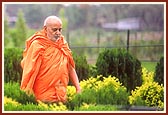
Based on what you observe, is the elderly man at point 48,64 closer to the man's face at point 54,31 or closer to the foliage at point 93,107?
the man's face at point 54,31

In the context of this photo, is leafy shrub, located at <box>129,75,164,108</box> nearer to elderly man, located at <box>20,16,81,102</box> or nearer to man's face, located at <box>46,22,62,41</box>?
elderly man, located at <box>20,16,81,102</box>

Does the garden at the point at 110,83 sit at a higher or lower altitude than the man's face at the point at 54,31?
lower

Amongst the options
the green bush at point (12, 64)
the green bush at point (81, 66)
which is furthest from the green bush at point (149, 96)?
the green bush at point (12, 64)

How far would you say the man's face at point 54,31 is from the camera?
8445 millimetres

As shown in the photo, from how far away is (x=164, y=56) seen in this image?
8508 mm

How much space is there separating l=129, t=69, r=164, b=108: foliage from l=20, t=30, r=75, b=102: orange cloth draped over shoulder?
2.25 ft

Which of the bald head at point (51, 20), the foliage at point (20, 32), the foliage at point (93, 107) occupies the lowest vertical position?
the foliage at point (93, 107)

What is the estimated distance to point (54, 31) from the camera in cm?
845

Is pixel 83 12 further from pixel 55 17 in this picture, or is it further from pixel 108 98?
pixel 108 98

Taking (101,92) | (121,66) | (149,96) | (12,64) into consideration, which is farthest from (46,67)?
(149,96)

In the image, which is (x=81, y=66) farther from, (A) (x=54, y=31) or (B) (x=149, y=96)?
(B) (x=149, y=96)

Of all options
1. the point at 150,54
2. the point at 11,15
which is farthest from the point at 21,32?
the point at 150,54

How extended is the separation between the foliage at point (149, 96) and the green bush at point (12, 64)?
1142 mm

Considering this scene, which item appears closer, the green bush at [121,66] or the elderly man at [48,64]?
the elderly man at [48,64]
